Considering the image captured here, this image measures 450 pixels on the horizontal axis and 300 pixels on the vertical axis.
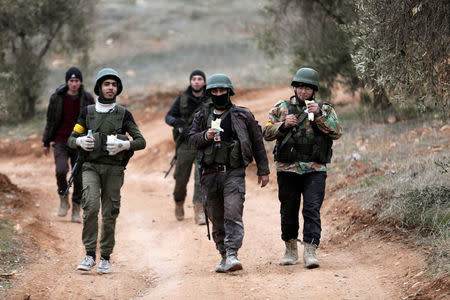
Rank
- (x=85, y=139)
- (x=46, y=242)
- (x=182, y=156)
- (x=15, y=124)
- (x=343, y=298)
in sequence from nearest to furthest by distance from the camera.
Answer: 1. (x=343, y=298)
2. (x=85, y=139)
3. (x=46, y=242)
4. (x=182, y=156)
5. (x=15, y=124)

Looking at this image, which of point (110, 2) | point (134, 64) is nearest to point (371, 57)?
point (134, 64)

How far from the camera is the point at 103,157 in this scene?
7.53 meters

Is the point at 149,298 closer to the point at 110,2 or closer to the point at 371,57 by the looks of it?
the point at 371,57

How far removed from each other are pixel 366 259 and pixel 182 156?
4.18 meters

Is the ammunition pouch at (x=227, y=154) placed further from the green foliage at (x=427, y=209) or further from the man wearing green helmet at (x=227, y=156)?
the green foliage at (x=427, y=209)

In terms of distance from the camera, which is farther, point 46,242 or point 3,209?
point 3,209

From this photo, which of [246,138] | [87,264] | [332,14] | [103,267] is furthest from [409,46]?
[332,14]

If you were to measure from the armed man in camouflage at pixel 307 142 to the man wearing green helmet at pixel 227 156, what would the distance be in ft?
0.82

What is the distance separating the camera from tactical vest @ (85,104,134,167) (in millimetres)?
7480

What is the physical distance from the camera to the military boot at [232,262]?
7.08 m

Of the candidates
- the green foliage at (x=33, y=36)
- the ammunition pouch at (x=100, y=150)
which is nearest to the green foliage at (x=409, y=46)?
the ammunition pouch at (x=100, y=150)

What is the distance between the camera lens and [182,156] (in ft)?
35.5

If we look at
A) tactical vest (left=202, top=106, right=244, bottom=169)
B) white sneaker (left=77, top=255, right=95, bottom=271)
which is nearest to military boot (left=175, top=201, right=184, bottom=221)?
white sneaker (left=77, top=255, right=95, bottom=271)

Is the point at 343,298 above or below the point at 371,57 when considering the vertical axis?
below
